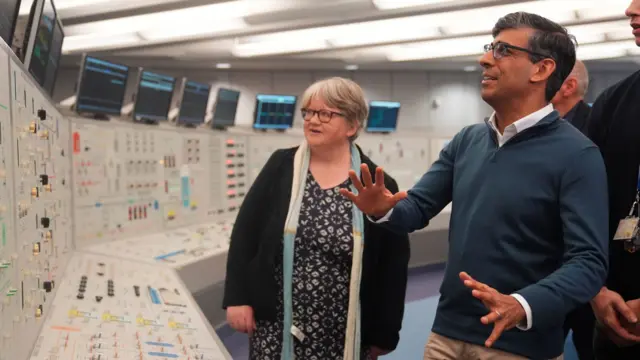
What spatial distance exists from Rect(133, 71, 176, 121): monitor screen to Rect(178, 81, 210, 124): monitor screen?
0.60 ft

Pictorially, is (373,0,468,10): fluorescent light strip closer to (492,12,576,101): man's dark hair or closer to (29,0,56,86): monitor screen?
(29,0,56,86): monitor screen

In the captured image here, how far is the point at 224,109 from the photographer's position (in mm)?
5137

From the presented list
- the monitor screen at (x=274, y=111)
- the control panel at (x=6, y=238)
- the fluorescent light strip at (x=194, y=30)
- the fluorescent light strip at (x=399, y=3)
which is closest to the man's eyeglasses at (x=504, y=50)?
the control panel at (x=6, y=238)

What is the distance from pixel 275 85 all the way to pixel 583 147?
36.0 ft

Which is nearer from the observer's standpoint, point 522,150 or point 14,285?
point 522,150

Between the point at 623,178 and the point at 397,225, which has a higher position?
the point at 623,178

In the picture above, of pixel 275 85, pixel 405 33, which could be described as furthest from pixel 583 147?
pixel 275 85

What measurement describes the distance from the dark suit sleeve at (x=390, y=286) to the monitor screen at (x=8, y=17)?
1.32 m

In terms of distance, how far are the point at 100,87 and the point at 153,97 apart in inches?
21.0

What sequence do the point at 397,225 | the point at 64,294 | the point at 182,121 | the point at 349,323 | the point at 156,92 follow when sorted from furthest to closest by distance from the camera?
the point at 182,121 < the point at 156,92 < the point at 64,294 < the point at 349,323 < the point at 397,225

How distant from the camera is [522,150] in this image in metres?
1.43

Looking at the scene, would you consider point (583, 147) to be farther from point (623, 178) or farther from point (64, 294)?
point (64, 294)

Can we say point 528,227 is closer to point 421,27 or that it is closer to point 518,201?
point 518,201

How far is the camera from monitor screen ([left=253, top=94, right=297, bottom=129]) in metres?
5.77
